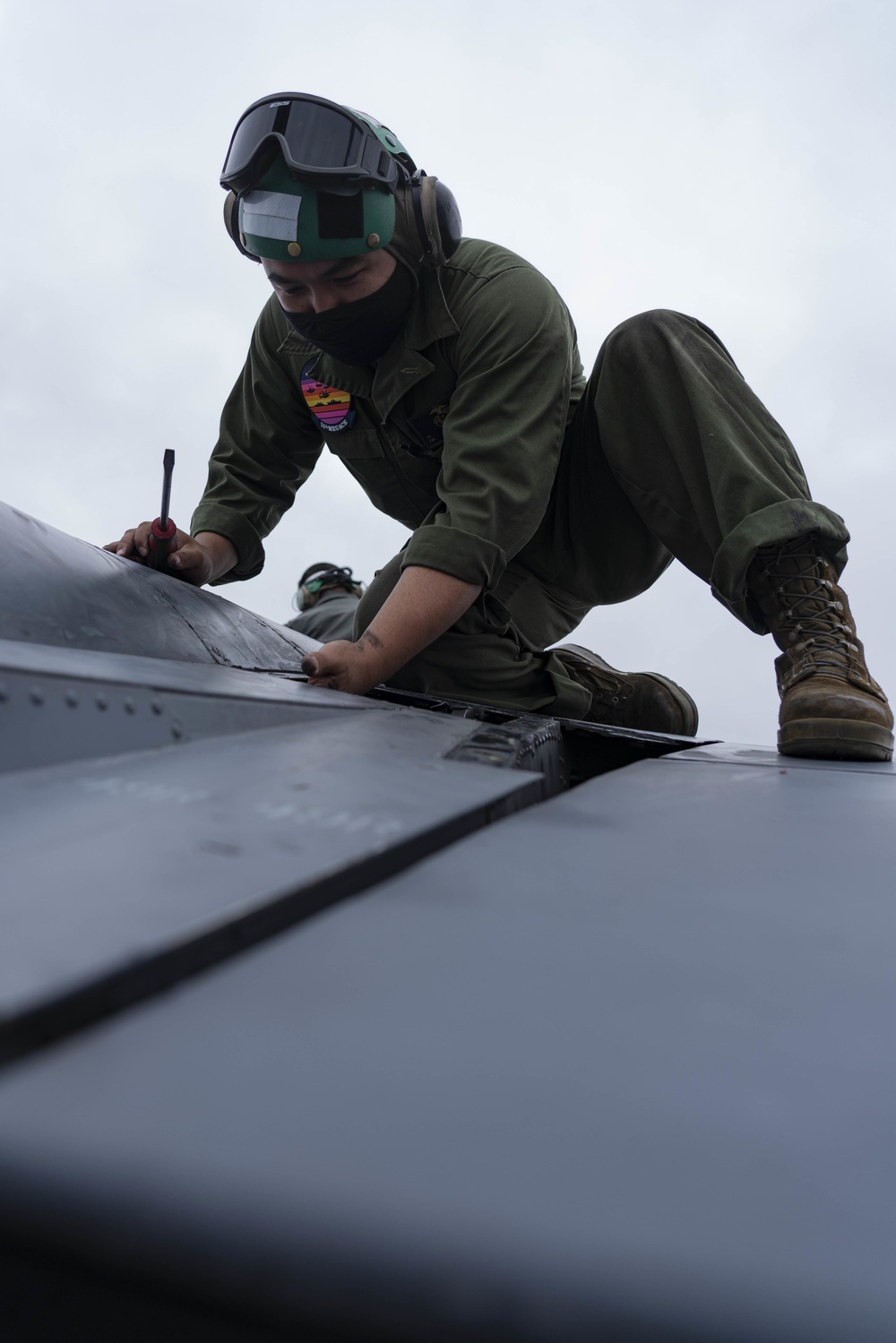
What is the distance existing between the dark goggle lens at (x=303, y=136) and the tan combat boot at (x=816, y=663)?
0.92 metres

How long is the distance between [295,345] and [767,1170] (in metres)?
1.88

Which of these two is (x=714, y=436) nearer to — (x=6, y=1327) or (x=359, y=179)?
(x=359, y=179)

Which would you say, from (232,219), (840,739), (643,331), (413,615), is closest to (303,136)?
(232,219)

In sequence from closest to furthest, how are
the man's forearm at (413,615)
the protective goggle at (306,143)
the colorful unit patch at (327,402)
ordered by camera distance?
1. the man's forearm at (413,615)
2. the protective goggle at (306,143)
3. the colorful unit patch at (327,402)

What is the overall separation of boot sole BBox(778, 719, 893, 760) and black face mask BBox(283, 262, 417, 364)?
3.30 ft

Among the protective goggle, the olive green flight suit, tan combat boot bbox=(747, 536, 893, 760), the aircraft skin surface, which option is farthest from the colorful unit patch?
the aircraft skin surface

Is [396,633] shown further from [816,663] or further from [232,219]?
[232,219]

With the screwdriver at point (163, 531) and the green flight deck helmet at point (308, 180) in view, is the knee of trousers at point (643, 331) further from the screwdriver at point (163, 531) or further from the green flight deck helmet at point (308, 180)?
the screwdriver at point (163, 531)

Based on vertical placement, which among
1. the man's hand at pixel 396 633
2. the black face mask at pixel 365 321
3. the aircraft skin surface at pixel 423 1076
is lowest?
the aircraft skin surface at pixel 423 1076

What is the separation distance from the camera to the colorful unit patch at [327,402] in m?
1.85

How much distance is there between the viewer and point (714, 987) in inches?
12.5

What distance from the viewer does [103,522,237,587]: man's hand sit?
1523 millimetres

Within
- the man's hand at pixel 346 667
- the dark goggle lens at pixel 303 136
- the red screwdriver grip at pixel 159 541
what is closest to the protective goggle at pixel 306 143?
the dark goggle lens at pixel 303 136

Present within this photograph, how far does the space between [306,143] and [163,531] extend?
0.65 m
